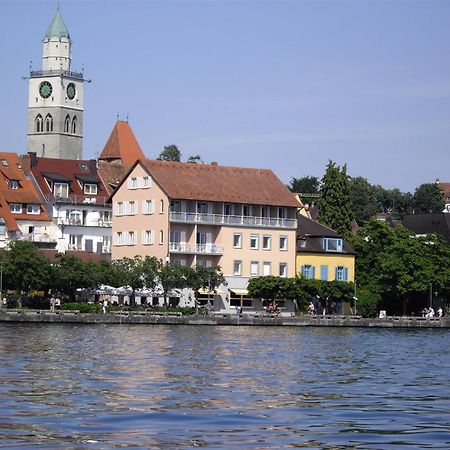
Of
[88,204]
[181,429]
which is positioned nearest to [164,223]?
[88,204]

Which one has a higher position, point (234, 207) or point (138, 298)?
point (234, 207)

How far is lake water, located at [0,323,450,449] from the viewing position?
88.5 ft

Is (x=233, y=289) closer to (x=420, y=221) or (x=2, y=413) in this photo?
(x=420, y=221)

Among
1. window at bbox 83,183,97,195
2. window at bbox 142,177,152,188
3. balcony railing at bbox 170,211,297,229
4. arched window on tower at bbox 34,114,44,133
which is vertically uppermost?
arched window on tower at bbox 34,114,44,133

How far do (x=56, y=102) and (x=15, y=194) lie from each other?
60.1 meters

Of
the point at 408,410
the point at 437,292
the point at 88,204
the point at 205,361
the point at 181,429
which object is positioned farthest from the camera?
the point at 88,204

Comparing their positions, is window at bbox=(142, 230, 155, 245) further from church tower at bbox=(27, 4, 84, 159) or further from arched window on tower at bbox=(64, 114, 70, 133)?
arched window on tower at bbox=(64, 114, 70, 133)

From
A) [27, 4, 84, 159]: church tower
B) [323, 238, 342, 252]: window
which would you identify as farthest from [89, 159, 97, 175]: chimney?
[27, 4, 84, 159]: church tower

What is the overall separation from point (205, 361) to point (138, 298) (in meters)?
53.5

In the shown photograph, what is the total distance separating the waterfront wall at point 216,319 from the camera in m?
84.6

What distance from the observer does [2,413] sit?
2952 centimetres

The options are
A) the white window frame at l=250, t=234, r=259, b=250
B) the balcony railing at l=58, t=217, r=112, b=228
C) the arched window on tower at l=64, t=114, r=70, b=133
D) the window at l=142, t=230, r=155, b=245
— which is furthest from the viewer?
the arched window on tower at l=64, t=114, r=70, b=133

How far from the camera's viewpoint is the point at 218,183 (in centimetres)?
10788

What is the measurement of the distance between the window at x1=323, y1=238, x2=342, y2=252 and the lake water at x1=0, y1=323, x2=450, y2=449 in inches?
1810
